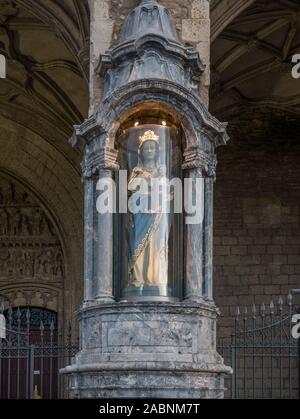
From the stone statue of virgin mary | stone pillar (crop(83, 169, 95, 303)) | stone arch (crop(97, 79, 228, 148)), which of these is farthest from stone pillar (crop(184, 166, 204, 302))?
stone pillar (crop(83, 169, 95, 303))

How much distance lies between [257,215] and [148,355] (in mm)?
6909

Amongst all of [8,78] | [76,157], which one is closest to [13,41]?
[8,78]

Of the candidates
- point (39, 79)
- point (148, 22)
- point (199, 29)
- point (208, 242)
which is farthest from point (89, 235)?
point (39, 79)

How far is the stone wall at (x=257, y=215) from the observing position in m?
16.1

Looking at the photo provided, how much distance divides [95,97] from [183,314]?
7.09 ft

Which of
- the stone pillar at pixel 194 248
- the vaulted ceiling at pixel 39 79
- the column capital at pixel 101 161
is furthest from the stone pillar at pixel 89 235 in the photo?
the vaulted ceiling at pixel 39 79

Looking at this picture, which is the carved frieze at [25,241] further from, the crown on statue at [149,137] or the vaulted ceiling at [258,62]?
the crown on statue at [149,137]

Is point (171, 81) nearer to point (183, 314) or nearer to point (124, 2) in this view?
point (124, 2)

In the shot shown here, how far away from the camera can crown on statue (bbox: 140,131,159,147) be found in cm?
1021

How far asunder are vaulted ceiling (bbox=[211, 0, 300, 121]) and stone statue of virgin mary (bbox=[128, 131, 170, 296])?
14.1ft

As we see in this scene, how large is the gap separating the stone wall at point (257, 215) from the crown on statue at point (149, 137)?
19.9ft

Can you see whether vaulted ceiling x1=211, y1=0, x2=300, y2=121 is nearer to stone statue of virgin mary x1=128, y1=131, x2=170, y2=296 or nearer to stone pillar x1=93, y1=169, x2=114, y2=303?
stone statue of virgin mary x1=128, y1=131, x2=170, y2=296

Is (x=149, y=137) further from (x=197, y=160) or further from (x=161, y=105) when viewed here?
(x=197, y=160)

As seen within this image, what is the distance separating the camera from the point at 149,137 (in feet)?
33.5
